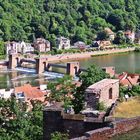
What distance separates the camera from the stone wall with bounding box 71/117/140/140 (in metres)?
5.92

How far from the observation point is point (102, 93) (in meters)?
11.9

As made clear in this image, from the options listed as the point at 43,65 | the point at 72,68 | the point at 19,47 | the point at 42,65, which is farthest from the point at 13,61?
the point at 19,47

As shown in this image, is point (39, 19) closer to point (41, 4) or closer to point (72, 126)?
point (41, 4)

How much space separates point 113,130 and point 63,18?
6830 centimetres

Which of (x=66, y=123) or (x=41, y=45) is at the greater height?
(x=41, y=45)

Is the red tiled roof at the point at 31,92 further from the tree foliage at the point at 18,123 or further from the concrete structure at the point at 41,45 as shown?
the concrete structure at the point at 41,45

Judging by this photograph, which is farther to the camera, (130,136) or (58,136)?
(58,136)

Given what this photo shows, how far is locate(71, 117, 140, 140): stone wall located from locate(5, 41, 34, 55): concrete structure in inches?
1977

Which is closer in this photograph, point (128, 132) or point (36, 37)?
point (128, 132)

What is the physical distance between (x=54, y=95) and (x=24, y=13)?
58.2 metres

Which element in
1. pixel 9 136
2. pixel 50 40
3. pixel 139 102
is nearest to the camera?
pixel 139 102

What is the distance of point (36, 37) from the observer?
67.2 metres

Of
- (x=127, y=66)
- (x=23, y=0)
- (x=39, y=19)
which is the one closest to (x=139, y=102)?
(x=127, y=66)

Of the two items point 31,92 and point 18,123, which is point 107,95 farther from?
point 31,92
